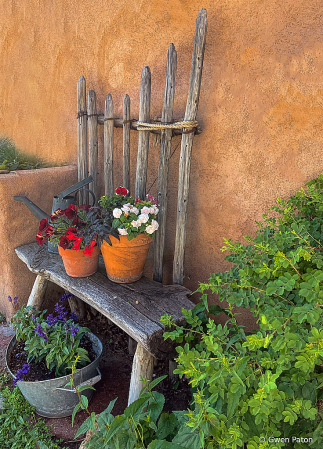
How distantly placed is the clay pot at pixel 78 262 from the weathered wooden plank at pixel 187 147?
527 mm

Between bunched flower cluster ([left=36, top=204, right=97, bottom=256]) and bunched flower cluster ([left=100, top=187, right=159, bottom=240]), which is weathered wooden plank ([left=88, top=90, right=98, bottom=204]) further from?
bunched flower cluster ([left=100, top=187, right=159, bottom=240])

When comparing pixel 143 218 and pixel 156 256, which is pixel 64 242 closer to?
pixel 143 218

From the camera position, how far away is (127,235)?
1.89m

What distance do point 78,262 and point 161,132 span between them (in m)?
0.95

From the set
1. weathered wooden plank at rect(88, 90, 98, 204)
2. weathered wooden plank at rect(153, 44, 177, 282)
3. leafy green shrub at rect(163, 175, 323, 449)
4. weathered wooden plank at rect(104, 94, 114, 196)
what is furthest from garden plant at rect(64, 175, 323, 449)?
weathered wooden plank at rect(88, 90, 98, 204)

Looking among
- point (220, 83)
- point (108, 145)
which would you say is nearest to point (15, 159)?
point (108, 145)

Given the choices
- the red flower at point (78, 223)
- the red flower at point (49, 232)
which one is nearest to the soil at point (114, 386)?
the red flower at point (49, 232)

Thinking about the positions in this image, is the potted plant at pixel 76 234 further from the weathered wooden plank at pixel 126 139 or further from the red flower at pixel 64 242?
the weathered wooden plank at pixel 126 139

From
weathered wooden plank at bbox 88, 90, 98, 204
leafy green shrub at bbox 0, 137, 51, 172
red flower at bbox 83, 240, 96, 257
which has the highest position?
weathered wooden plank at bbox 88, 90, 98, 204

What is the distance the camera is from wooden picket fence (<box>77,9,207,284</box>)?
1892 mm

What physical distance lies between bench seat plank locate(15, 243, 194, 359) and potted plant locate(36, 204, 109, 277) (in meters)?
0.10

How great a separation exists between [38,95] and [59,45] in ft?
1.67

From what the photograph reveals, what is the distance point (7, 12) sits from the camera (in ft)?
10.9

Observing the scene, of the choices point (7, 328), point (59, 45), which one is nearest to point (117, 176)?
point (59, 45)
